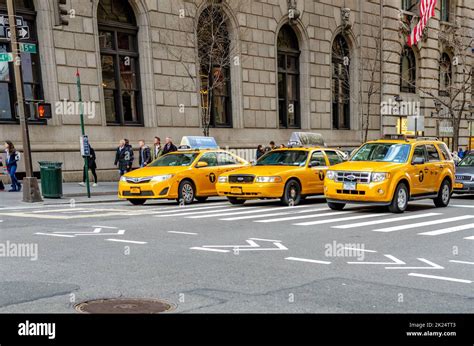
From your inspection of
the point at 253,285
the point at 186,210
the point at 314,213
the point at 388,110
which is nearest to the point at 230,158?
the point at 186,210

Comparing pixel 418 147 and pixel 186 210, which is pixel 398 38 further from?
pixel 186 210

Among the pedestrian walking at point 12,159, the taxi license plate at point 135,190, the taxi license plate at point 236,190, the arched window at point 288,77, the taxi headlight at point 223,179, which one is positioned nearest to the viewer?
the taxi license plate at point 236,190

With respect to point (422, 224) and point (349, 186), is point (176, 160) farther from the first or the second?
point (422, 224)

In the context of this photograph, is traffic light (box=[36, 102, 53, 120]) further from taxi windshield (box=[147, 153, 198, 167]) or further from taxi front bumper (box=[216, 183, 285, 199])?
taxi front bumper (box=[216, 183, 285, 199])

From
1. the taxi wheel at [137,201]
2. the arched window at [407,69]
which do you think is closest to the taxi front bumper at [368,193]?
the taxi wheel at [137,201]

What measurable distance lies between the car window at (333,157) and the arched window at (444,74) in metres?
29.8

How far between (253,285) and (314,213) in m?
7.49

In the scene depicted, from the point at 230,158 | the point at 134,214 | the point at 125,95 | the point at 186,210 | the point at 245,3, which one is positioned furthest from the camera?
the point at 245,3

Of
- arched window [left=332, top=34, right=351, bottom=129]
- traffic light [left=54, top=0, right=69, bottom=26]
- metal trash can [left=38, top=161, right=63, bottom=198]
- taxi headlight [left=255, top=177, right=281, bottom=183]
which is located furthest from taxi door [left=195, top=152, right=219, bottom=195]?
arched window [left=332, top=34, right=351, bottom=129]

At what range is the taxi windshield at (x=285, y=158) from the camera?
15.9m

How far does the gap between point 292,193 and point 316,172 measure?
1228 millimetres

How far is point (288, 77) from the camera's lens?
109 feet

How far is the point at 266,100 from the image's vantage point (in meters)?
31.0

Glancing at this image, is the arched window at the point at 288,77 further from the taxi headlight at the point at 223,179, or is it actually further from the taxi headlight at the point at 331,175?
the taxi headlight at the point at 331,175
